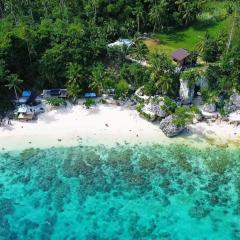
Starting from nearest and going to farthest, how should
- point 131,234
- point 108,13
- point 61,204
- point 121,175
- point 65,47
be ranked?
point 131,234 → point 61,204 → point 121,175 → point 65,47 → point 108,13

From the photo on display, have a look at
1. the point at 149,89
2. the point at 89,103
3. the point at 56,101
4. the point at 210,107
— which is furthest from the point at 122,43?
the point at 210,107

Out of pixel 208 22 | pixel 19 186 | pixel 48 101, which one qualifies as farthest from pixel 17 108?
pixel 208 22

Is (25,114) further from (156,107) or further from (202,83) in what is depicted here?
(202,83)

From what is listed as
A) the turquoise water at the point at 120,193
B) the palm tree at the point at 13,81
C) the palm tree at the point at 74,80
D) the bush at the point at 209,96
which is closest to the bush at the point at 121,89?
the palm tree at the point at 74,80

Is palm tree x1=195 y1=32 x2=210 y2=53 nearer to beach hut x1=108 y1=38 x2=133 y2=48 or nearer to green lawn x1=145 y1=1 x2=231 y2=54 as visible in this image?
green lawn x1=145 y1=1 x2=231 y2=54

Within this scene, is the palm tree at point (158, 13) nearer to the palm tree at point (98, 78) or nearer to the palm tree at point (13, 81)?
the palm tree at point (98, 78)

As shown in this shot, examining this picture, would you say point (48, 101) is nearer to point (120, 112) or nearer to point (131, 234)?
point (120, 112)

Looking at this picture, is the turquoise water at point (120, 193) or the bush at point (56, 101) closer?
the turquoise water at point (120, 193)
